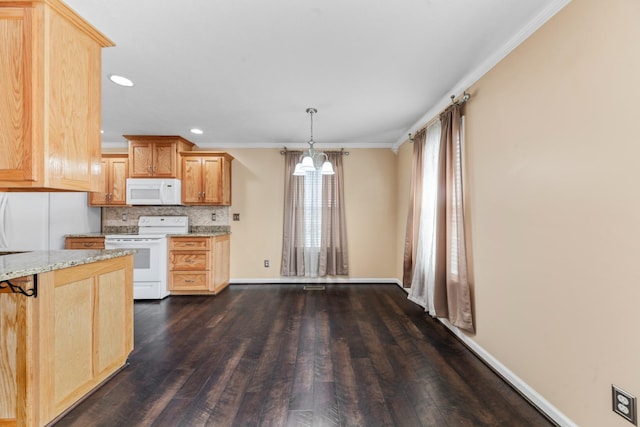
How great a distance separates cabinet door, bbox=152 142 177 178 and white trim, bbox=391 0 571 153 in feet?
12.0

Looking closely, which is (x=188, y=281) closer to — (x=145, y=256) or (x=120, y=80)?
(x=145, y=256)

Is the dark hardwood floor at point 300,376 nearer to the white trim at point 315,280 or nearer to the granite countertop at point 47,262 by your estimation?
the granite countertop at point 47,262

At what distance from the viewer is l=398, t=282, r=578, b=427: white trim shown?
1.55 metres

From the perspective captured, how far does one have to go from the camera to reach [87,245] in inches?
156

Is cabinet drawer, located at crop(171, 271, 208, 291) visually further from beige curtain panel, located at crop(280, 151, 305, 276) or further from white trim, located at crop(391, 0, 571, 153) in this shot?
white trim, located at crop(391, 0, 571, 153)

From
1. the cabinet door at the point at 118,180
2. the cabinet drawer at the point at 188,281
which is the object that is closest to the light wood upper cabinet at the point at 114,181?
the cabinet door at the point at 118,180

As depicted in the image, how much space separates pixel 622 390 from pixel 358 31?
2384 millimetres

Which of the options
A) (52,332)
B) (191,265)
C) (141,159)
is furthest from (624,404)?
(141,159)

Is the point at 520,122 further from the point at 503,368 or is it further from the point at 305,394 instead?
the point at 305,394

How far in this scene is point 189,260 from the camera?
402cm

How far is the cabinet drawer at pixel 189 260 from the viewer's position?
4012 millimetres

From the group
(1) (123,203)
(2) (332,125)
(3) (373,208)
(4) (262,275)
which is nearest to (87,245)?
(1) (123,203)

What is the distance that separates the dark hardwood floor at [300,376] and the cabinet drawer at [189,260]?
826 mm

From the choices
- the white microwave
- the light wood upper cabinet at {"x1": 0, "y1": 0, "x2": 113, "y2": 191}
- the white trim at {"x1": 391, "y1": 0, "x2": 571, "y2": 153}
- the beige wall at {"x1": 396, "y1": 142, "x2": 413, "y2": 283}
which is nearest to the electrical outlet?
the white trim at {"x1": 391, "y1": 0, "x2": 571, "y2": 153}
